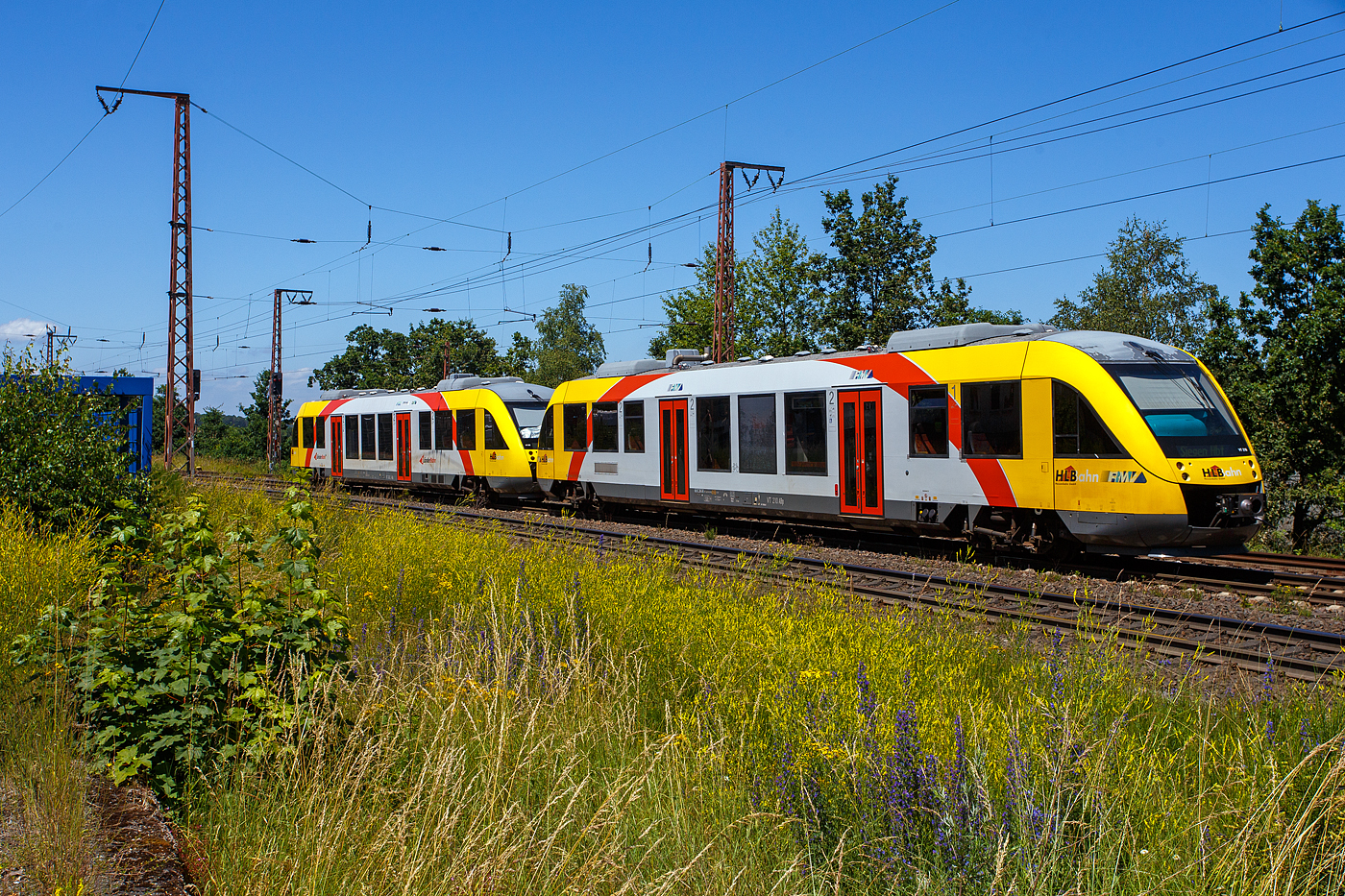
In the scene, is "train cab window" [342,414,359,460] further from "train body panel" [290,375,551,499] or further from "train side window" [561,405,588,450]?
"train side window" [561,405,588,450]

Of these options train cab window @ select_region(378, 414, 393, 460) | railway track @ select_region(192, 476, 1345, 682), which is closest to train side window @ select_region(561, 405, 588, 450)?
railway track @ select_region(192, 476, 1345, 682)

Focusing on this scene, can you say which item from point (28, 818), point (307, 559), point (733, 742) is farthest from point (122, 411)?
point (733, 742)

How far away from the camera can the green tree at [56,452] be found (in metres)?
10.2

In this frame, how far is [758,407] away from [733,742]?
1147 centimetres

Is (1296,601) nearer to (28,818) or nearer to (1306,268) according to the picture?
(28,818)

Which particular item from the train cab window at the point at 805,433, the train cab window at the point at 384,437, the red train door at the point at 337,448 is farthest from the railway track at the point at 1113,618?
the red train door at the point at 337,448

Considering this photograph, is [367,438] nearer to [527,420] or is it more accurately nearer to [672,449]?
[527,420]

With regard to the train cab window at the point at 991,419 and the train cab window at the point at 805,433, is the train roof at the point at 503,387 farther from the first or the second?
the train cab window at the point at 991,419

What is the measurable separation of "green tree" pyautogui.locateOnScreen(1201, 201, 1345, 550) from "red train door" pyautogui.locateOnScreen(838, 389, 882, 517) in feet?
59.3

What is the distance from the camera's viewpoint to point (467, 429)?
2334cm

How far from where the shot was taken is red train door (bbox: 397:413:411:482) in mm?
25719

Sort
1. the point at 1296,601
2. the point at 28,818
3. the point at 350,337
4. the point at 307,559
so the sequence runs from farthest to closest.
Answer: the point at 350,337, the point at 1296,601, the point at 307,559, the point at 28,818

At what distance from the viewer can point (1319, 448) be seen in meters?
A: 27.3

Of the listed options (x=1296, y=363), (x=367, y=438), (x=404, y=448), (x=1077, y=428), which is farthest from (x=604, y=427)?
(x=1296, y=363)
